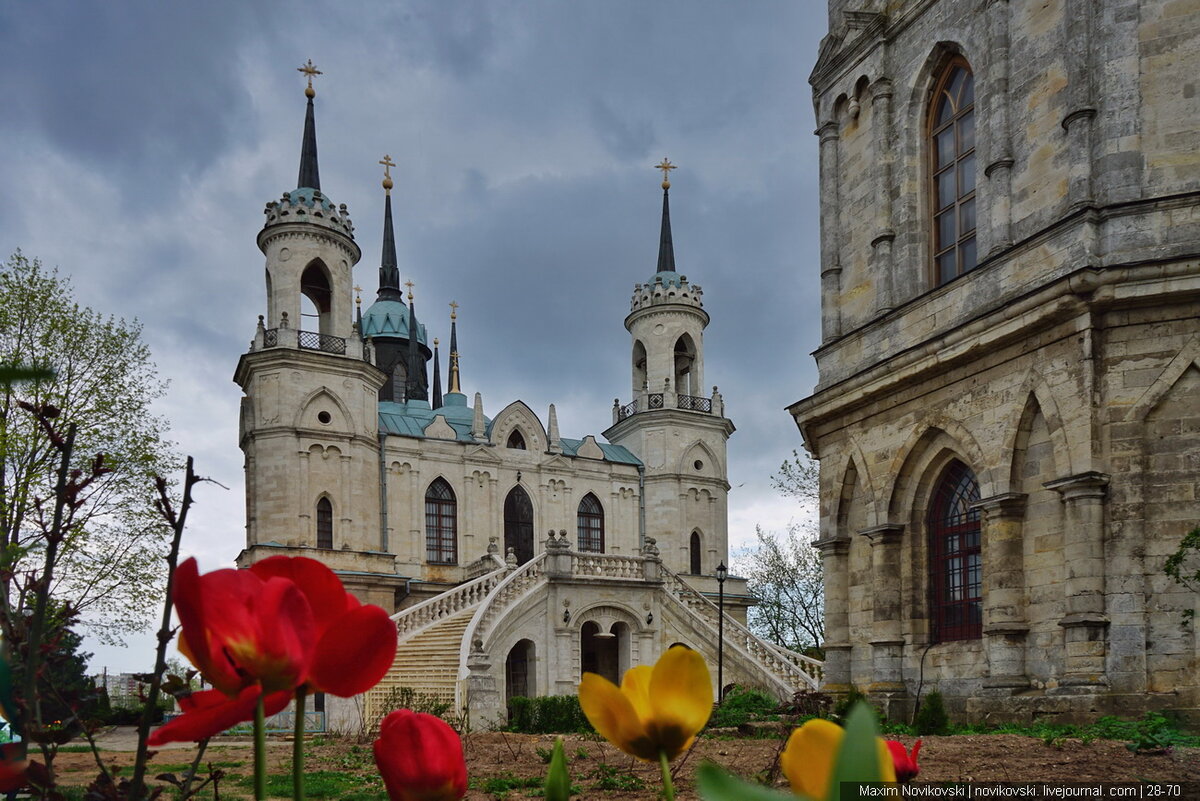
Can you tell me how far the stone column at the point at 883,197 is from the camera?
17750 mm

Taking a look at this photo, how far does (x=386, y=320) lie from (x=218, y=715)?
56.9m

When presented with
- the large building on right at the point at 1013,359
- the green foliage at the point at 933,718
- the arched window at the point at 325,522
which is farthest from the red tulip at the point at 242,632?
the arched window at the point at 325,522

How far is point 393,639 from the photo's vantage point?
1.14 meters

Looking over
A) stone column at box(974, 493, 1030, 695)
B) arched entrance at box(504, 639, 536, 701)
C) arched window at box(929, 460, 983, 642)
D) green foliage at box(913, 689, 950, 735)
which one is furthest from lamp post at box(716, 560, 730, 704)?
stone column at box(974, 493, 1030, 695)

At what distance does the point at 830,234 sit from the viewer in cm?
1959

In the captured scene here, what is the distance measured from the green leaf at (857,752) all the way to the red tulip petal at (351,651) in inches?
22.2

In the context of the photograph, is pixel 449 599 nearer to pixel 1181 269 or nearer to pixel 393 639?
pixel 1181 269

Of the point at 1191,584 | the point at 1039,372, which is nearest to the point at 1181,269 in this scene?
the point at 1039,372

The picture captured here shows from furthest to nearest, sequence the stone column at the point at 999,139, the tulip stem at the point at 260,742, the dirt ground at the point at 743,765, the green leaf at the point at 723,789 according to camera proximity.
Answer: the stone column at the point at 999,139
the dirt ground at the point at 743,765
the tulip stem at the point at 260,742
the green leaf at the point at 723,789

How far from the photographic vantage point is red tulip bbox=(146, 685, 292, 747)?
1.00 metres

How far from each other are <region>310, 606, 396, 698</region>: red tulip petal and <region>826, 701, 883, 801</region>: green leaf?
56cm

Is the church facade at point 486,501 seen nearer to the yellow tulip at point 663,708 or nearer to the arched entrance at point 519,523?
the arched entrance at point 519,523

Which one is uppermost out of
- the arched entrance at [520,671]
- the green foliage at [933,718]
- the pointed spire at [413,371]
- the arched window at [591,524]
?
the pointed spire at [413,371]

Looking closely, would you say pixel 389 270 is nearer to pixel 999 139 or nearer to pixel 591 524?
pixel 591 524
